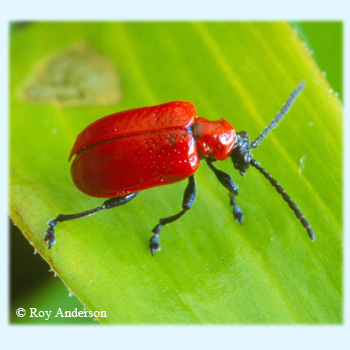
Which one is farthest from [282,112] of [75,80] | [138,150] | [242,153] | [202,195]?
[75,80]

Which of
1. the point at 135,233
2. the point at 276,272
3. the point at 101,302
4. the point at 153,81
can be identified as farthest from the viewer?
the point at 153,81

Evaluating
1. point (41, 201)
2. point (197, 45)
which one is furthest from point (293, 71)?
point (41, 201)

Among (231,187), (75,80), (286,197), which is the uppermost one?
(75,80)

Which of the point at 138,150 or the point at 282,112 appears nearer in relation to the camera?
the point at 138,150

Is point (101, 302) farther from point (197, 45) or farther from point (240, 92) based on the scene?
point (197, 45)

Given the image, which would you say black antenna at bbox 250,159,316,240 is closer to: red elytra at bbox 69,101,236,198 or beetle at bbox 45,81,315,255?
beetle at bbox 45,81,315,255

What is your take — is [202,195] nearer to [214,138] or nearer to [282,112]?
[214,138]
